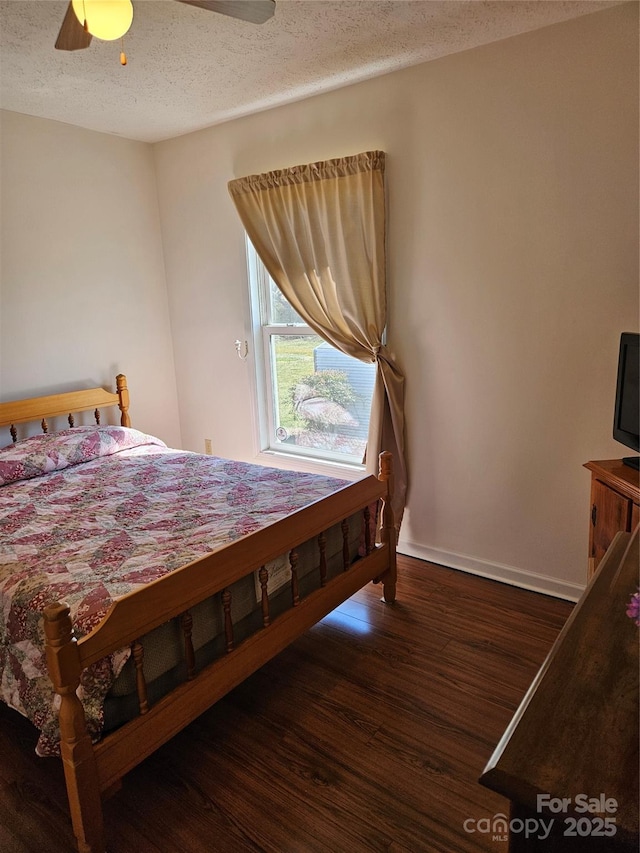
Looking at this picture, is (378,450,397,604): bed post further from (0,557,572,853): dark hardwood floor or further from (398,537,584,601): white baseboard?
(398,537,584,601): white baseboard

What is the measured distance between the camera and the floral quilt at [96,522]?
5.55ft

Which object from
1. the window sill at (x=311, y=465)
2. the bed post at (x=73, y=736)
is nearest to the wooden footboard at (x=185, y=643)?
the bed post at (x=73, y=736)

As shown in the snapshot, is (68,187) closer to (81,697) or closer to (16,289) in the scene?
(16,289)

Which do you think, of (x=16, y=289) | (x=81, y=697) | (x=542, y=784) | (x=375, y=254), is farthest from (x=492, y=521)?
(x=16, y=289)

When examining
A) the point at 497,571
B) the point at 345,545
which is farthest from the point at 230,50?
the point at 497,571

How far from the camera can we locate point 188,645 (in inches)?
68.3

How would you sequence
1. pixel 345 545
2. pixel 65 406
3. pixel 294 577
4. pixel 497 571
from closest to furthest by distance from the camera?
1. pixel 294 577
2. pixel 345 545
3. pixel 497 571
4. pixel 65 406

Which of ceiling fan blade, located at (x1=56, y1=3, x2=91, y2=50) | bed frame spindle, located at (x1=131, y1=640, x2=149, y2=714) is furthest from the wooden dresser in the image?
ceiling fan blade, located at (x1=56, y1=3, x2=91, y2=50)

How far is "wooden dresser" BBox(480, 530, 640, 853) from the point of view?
674mm

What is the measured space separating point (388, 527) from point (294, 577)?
73cm

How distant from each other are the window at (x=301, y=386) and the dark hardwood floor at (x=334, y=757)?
135cm

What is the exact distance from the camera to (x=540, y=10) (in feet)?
7.43

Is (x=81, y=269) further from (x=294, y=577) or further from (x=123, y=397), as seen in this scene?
(x=294, y=577)

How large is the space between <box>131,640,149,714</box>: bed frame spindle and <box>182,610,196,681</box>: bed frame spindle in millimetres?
152
